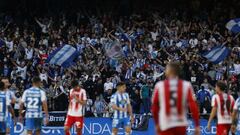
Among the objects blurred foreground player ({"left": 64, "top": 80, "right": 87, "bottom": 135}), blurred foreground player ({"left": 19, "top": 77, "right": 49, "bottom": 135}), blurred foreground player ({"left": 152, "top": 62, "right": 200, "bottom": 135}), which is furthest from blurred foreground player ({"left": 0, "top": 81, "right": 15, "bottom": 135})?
blurred foreground player ({"left": 152, "top": 62, "right": 200, "bottom": 135})

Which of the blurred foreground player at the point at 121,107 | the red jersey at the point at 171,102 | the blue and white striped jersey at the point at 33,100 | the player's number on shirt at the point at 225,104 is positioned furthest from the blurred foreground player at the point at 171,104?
the blurred foreground player at the point at 121,107

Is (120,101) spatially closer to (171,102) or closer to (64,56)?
(64,56)

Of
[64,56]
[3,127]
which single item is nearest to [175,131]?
[3,127]

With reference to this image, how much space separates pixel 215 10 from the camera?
33.0 metres

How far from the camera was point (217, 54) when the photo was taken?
991 inches

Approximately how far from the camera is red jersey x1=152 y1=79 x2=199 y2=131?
409 inches

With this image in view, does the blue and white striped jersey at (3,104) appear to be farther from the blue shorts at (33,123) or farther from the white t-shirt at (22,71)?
the white t-shirt at (22,71)

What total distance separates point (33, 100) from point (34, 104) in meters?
0.12

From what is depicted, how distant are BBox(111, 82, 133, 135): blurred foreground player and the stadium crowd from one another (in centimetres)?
467

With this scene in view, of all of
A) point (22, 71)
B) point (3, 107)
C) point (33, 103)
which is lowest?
point (3, 107)

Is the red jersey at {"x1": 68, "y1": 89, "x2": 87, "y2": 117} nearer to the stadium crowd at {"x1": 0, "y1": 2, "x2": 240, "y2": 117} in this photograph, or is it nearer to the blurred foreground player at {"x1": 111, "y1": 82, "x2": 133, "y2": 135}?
the blurred foreground player at {"x1": 111, "y1": 82, "x2": 133, "y2": 135}

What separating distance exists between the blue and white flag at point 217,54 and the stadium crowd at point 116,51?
48 cm

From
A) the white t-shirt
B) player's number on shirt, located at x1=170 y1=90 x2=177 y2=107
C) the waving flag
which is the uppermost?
the waving flag

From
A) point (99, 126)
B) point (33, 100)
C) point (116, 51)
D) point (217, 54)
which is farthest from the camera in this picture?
point (116, 51)
